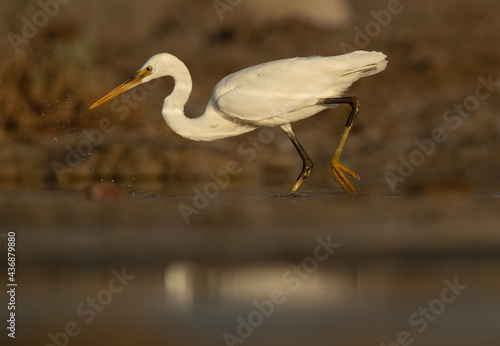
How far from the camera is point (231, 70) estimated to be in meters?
14.4

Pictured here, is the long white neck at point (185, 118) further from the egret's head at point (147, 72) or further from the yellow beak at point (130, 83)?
the yellow beak at point (130, 83)

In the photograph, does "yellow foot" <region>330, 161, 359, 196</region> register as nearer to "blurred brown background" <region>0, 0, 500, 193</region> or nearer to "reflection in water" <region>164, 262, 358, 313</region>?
"blurred brown background" <region>0, 0, 500, 193</region>

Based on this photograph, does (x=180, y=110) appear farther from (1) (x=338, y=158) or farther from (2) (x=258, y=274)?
(2) (x=258, y=274)

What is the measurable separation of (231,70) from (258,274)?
10.1 metres

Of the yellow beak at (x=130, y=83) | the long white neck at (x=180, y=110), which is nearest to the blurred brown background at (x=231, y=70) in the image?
the long white neck at (x=180, y=110)

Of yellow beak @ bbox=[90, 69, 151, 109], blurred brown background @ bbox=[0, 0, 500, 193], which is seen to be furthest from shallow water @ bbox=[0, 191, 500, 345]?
blurred brown background @ bbox=[0, 0, 500, 193]

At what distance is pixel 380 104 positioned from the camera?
1307 centimetres

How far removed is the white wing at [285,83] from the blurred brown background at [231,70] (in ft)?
6.01

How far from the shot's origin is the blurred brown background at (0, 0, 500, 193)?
37.5ft

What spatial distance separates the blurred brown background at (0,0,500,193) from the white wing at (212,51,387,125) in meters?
1.83

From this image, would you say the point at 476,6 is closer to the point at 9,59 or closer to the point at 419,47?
the point at 419,47

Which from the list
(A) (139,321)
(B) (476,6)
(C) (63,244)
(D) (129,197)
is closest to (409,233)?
(C) (63,244)

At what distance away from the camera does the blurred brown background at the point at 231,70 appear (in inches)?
450

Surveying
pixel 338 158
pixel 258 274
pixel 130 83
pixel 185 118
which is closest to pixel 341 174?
pixel 338 158
